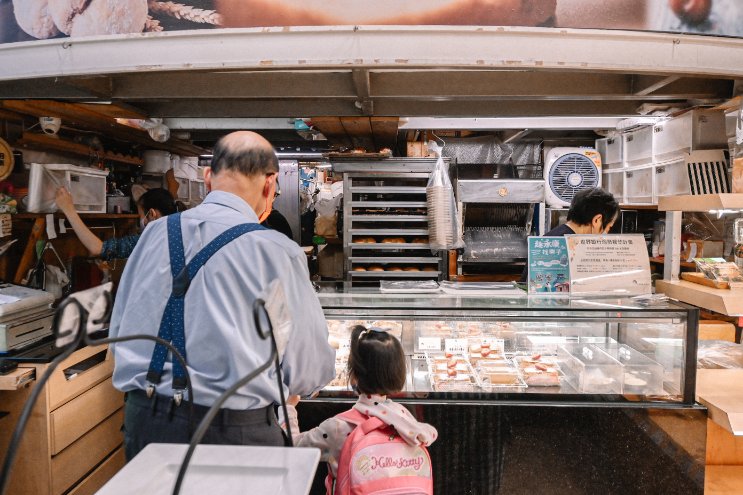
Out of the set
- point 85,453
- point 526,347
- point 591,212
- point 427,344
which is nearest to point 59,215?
point 85,453

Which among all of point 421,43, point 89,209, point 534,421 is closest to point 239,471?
point 534,421

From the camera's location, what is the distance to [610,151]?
17.5 feet

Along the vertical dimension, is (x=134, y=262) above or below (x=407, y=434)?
above

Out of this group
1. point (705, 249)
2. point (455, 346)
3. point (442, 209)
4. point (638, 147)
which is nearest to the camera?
point (455, 346)

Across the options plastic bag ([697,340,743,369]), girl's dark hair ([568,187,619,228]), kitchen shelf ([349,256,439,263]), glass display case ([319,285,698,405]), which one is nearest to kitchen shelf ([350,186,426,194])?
kitchen shelf ([349,256,439,263])

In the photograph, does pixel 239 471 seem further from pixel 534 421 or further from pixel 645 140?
pixel 645 140

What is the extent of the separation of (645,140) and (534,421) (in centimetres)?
356

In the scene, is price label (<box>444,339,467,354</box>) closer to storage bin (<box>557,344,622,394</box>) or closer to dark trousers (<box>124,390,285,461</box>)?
storage bin (<box>557,344,622,394</box>)

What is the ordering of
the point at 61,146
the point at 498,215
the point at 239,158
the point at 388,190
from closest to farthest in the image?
the point at 239,158
the point at 61,146
the point at 388,190
the point at 498,215

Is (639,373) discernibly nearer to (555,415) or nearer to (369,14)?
(555,415)

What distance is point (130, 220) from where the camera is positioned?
15.6ft

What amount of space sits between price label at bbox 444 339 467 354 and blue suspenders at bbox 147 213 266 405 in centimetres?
157

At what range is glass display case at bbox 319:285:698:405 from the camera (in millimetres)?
2246

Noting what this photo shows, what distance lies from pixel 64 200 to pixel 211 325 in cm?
258
